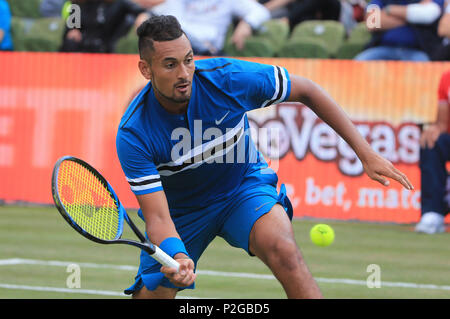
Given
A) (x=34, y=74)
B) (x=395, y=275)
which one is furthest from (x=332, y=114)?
(x=34, y=74)

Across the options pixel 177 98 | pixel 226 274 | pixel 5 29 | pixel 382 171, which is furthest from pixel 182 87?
pixel 5 29

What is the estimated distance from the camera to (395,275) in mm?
8328

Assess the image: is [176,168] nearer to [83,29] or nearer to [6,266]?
[6,266]

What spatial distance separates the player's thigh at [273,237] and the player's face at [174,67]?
0.84 m

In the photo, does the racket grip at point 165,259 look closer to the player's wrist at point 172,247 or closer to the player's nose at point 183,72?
the player's wrist at point 172,247

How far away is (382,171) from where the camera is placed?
17.8ft

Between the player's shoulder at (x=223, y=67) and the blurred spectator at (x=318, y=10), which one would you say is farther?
the blurred spectator at (x=318, y=10)

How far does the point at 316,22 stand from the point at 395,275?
223 inches

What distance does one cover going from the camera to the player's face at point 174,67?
5281mm

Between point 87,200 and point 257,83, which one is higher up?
point 257,83

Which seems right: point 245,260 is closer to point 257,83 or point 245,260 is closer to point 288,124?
point 288,124

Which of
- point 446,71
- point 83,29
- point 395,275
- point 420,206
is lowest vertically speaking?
point 395,275

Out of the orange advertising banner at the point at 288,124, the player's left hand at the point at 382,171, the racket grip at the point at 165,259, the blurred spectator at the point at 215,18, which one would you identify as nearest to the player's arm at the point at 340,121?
the player's left hand at the point at 382,171

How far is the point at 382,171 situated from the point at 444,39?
6.51 meters
